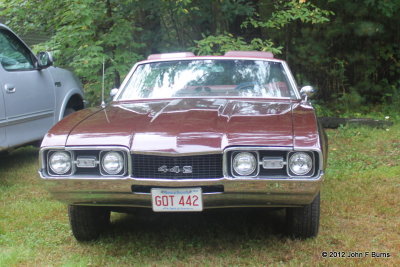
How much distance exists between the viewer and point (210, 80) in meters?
4.65

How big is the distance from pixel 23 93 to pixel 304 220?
364cm

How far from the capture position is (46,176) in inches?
134

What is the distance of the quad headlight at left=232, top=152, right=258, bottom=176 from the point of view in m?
3.23

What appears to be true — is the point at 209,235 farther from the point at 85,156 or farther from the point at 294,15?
the point at 294,15

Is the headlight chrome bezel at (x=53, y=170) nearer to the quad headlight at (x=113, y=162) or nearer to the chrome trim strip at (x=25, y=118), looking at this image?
the quad headlight at (x=113, y=162)

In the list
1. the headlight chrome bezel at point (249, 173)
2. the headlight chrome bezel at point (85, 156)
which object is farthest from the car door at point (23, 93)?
the headlight chrome bezel at point (249, 173)

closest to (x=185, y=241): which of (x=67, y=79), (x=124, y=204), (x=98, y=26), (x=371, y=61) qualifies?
(x=124, y=204)

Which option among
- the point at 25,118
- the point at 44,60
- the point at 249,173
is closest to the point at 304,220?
the point at 249,173

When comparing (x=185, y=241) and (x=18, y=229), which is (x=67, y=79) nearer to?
(x=18, y=229)

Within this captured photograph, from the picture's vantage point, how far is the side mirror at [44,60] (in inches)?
240

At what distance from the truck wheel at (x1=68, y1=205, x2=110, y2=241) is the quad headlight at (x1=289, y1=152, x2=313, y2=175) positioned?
156 cm

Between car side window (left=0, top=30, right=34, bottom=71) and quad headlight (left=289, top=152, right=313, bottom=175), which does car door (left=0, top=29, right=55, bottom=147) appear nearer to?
car side window (left=0, top=30, right=34, bottom=71)

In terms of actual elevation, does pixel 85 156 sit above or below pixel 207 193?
above

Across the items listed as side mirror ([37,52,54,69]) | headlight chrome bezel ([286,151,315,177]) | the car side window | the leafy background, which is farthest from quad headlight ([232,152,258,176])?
the leafy background
